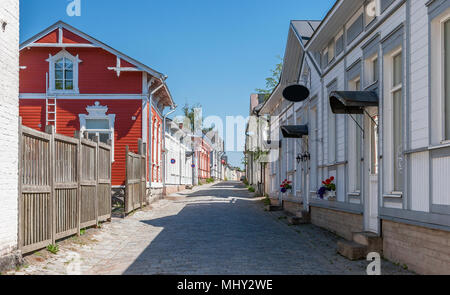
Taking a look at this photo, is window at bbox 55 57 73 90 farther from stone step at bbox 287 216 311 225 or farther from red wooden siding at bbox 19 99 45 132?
stone step at bbox 287 216 311 225

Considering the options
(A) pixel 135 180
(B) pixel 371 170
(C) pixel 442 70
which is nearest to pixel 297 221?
(B) pixel 371 170

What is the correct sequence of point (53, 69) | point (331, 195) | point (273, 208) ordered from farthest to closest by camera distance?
point (53, 69)
point (273, 208)
point (331, 195)

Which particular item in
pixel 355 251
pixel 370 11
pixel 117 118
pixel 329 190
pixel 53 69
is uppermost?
pixel 53 69

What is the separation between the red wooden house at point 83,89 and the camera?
2147 cm

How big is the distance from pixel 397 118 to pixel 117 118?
15716 millimetres

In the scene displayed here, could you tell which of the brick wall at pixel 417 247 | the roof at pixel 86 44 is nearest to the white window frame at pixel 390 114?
the brick wall at pixel 417 247

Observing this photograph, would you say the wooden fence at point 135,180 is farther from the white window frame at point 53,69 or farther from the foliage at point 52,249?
the foliage at point 52,249

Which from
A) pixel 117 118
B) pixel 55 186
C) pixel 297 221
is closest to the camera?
pixel 55 186

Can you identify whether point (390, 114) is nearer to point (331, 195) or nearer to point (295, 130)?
point (331, 195)

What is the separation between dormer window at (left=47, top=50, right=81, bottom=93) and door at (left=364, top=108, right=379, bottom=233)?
15737mm

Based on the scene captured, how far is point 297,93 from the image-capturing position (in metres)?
14.4

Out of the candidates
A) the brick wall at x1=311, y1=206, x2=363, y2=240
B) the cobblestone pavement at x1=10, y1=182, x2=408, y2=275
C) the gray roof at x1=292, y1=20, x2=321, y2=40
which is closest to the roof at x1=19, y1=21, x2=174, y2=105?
the gray roof at x1=292, y1=20, x2=321, y2=40

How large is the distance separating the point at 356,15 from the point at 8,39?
6.89 m

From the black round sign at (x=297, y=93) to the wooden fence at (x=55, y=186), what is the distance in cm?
583
